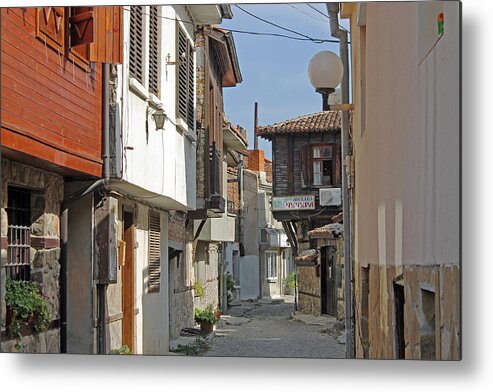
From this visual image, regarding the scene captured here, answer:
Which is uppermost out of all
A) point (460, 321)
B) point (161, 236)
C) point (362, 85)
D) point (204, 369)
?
point (362, 85)

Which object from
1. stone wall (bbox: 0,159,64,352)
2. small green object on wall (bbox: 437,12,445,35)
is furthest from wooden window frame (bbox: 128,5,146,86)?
small green object on wall (bbox: 437,12,445,35)

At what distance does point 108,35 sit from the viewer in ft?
16.1

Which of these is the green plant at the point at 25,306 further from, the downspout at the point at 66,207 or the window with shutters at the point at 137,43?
the window with shutters at the point at 137,43

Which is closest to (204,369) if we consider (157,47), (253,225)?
(253,225)

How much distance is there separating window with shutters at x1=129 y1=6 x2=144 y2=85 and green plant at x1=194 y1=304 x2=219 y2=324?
4.09ft

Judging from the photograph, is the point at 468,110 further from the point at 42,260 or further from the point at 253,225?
the point at 42,260

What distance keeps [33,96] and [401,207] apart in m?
1.76

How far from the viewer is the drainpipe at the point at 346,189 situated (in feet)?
15.4

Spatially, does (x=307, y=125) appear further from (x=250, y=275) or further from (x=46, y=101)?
(x=46, y=101)

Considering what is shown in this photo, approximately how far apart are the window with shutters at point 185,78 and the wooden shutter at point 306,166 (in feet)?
2.06

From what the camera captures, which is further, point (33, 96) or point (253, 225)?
point (253, 225)

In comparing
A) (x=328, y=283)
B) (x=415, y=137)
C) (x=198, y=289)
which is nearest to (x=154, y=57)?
(x=198, y=289)

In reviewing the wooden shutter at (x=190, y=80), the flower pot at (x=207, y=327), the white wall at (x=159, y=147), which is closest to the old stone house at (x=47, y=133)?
the white wall at (x=159, y=147)

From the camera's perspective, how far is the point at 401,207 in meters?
4.27
